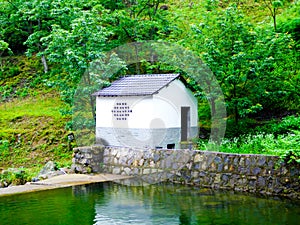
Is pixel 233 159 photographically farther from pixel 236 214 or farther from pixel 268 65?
pixel 268 65

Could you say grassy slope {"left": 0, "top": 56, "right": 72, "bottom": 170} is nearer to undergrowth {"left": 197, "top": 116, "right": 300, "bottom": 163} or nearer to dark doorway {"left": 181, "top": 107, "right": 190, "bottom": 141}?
dark doorway {"left": 181, "top": 107, "right": 190, "bottom": 141}

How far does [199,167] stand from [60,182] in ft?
14.9

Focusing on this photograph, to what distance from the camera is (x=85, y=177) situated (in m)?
15.3

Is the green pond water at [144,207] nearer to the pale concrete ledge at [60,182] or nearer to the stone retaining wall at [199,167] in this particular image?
the stone retaining wall at [199,167]

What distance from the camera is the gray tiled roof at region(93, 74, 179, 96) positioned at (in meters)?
17.3

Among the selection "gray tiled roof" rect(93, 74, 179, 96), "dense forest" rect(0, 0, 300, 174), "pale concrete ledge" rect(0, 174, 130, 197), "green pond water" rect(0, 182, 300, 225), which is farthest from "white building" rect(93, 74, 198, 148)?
"green pond water" rect(0, 182, 300, 225)

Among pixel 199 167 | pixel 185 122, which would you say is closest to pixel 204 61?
pixel 185 122

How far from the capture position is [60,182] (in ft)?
47.1

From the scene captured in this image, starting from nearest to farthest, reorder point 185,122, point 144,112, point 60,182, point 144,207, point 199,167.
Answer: point 144,207 < point 199,167 < point 60,182 < point 144,112 < point 185,122

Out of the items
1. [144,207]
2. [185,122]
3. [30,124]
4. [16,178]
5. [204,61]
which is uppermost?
[204,61]

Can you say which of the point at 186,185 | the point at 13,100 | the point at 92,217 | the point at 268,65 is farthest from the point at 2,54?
the point at 92,217

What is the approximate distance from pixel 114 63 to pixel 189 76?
3.58 metres

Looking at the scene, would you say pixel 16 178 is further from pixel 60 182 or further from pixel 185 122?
pixel 185 122

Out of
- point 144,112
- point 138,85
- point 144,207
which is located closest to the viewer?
point 144,207
